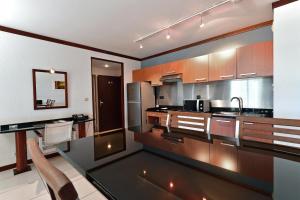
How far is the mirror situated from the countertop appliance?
2707 mm

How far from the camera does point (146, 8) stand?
2.20 m

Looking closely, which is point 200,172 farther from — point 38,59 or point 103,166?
point 38,59

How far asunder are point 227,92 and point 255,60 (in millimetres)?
838

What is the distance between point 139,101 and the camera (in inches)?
165

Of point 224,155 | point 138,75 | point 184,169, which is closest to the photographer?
point 184,169

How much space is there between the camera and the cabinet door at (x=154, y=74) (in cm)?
407

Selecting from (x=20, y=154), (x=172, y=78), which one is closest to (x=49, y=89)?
(x=20, y=154)

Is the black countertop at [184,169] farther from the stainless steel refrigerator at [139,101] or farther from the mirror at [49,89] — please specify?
the stainless steel refrigerator at [139,101]

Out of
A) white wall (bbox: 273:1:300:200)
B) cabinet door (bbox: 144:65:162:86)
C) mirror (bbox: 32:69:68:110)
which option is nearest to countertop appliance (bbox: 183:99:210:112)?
cabinet door (bbox: 144:65:162:86)

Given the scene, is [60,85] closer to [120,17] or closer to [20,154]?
[20,154]

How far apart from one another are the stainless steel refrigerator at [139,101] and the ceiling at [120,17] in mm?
1343

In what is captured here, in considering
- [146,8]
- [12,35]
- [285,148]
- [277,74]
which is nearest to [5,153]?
[12,35]

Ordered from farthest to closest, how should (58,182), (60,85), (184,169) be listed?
(60,85), (184,169), (58,182)

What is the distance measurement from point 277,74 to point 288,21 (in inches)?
26.9
